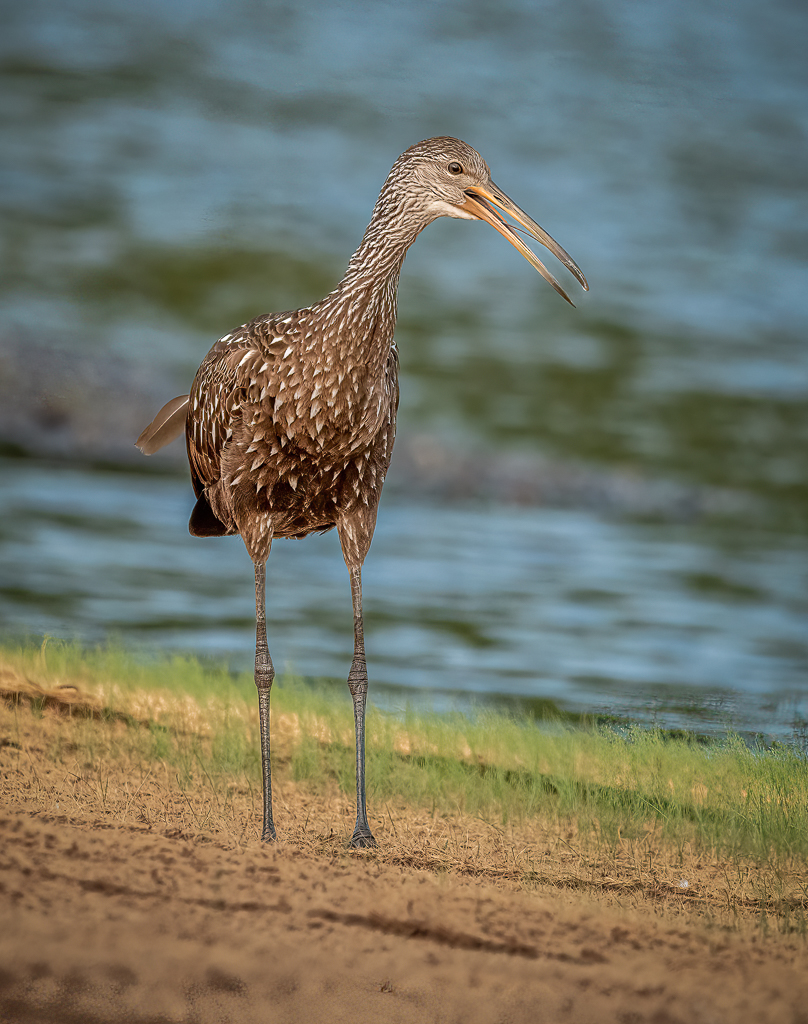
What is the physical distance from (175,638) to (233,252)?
29.8ft

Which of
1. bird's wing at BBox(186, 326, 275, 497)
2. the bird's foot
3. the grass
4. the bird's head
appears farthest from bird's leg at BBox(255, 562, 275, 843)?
the bird's head

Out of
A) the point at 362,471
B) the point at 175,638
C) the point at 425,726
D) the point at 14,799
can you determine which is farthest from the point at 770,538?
the point at 14,799

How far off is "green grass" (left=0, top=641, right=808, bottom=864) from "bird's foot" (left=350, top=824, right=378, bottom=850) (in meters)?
0.54

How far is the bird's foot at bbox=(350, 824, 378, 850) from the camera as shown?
15.6ft

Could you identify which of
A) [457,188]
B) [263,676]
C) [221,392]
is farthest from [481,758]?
[457,188]

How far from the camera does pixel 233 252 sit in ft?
55.9

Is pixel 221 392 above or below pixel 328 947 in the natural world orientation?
above

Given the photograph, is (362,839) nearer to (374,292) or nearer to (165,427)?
(374,292)

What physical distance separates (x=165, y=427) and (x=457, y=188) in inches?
87.3

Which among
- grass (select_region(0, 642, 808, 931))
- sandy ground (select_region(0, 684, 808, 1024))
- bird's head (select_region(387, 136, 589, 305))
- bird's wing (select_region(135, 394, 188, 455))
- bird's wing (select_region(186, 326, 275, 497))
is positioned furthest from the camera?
bird's wing (select_region(135, 394, 188, 455))

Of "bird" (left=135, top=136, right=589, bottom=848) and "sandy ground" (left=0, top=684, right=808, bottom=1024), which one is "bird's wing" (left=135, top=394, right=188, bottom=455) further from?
"sandy ground" (left=0, top=684, right=808, bottom=1024)

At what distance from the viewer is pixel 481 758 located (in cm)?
593

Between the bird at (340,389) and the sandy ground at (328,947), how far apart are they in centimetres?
81

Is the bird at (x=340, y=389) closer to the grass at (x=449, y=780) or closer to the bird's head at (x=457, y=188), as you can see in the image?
the bird's head at (x=457, y=188)
